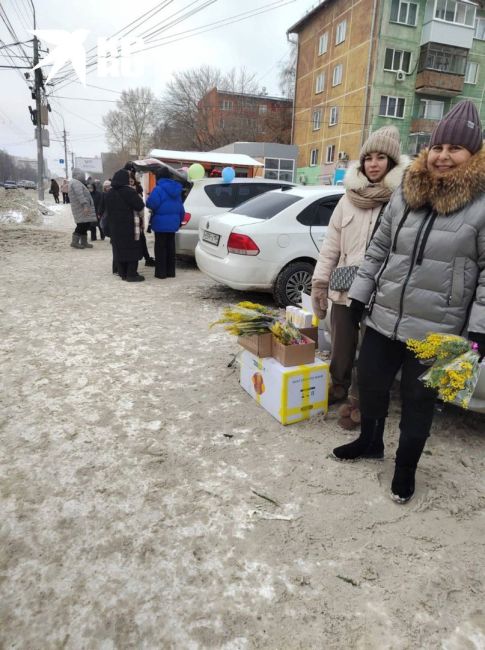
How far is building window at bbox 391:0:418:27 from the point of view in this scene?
2680 cm

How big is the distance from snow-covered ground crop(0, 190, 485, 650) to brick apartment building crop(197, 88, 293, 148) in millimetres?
43091

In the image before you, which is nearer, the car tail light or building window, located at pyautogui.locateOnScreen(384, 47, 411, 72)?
the car tail light

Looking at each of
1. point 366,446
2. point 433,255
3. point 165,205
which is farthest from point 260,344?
point 165,205

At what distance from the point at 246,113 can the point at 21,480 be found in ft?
152

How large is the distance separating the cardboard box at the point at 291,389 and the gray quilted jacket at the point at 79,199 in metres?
8.34

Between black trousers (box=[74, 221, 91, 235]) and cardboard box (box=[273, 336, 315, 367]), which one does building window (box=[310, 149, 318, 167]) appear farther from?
cardboard box (box=[273, 336, 315, 367])

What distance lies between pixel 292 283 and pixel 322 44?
34.3 meters

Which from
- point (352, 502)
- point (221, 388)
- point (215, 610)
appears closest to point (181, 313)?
point (221, 388)

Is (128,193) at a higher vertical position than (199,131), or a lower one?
lower

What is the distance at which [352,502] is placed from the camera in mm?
2270

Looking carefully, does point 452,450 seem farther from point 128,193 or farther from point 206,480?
point 128,193

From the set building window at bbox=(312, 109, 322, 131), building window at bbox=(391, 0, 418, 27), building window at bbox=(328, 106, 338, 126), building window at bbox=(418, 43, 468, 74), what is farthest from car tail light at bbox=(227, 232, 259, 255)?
building window at bbox=(312, 109, 322, 131)

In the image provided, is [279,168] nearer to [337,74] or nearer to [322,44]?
[337,74]

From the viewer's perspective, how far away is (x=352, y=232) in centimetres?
288
